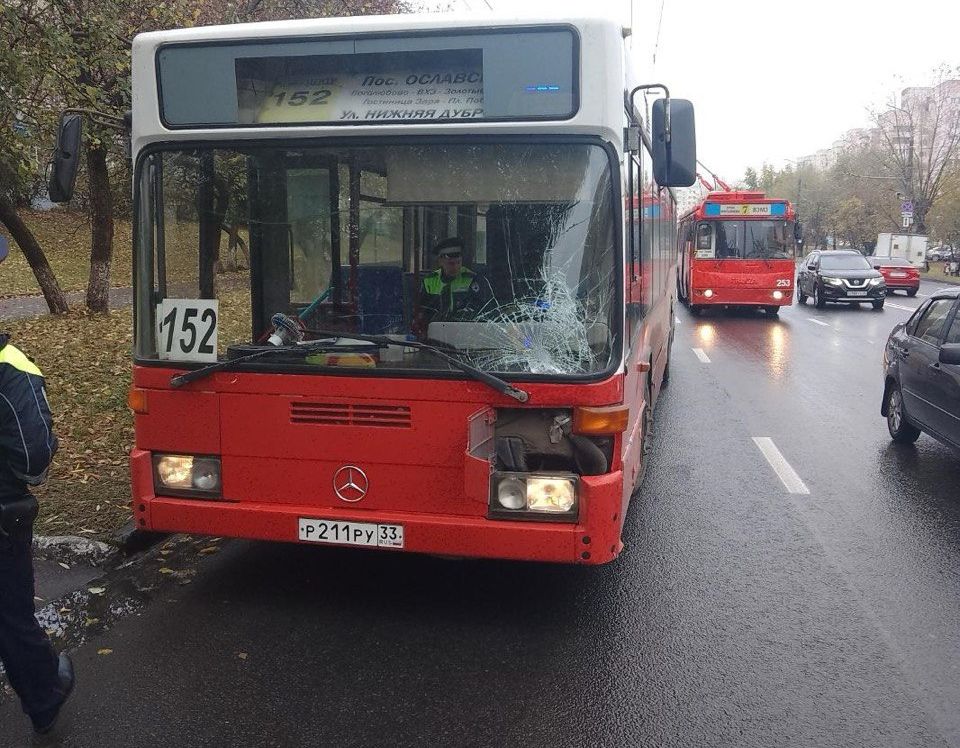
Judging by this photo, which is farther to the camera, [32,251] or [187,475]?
[32,251]

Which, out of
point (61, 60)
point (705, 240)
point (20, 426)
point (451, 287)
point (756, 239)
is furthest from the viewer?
point (705, 240)

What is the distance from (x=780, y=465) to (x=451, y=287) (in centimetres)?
508

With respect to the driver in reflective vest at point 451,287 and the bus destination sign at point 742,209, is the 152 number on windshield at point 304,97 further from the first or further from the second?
the bus destination sign at point 742,209

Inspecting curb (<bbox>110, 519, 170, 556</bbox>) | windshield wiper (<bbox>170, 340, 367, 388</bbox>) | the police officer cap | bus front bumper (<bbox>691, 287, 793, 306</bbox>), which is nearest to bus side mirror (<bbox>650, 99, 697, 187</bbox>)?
the police officer cap

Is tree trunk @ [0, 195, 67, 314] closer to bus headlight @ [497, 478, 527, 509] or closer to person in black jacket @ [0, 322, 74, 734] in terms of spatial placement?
person in black jacket @ [0, 322, 74, 734]

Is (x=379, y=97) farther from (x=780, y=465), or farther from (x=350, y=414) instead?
(x=780, y=465)

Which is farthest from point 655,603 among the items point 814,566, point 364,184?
point 364,184

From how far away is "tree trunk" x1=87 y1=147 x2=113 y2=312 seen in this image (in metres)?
15.9

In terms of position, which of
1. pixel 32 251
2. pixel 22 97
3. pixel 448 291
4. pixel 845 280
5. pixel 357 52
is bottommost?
pixel 845 280

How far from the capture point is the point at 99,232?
16.0 metres

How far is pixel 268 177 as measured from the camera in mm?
4645

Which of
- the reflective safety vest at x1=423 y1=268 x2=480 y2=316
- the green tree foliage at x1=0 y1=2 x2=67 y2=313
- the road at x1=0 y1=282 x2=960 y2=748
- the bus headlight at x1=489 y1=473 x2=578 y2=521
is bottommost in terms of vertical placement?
the road at x1=0 y1=282 x2=960 y2=748

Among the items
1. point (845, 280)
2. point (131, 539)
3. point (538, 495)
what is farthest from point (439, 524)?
point (845, 280)

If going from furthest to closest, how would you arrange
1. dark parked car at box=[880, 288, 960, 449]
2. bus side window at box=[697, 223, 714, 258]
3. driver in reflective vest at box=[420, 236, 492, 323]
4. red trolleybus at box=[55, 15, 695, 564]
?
bus side window at box=[697, 223, 714, 258]
dark parked car at box=[880, 288, 960, 449]
driver in reflective vest at box=[420, 236, 492, 323]
red trolleybus at box=[55, 15, 695, 564]
